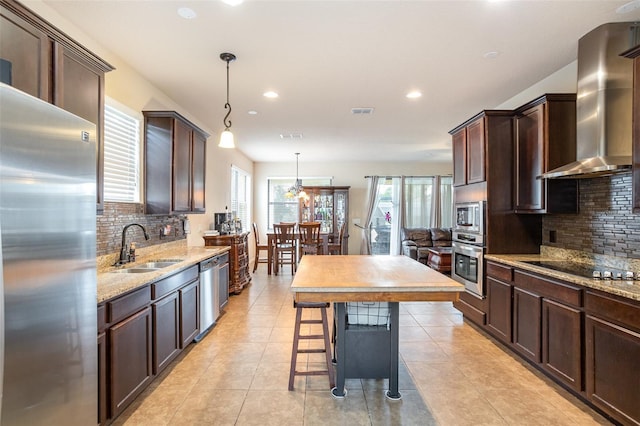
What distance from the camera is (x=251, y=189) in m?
8.46

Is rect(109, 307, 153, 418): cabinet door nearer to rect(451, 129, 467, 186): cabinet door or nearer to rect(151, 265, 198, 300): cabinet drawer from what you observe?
rect(151, 265, 198, 300): cabinet drawer

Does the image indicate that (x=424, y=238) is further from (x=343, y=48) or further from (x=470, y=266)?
(x=343, y=48)

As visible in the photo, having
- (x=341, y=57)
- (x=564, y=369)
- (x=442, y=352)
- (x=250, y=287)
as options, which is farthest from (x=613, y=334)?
(x=250, y=287)

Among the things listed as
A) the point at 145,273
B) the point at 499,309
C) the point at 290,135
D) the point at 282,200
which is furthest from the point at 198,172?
the point at 282,200

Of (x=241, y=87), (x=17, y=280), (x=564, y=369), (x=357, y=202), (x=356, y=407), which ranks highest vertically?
(x=241, y=87)

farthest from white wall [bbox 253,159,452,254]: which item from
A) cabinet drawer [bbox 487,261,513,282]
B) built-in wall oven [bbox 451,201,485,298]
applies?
cabinet drawer [bbox 487,261,513,282]

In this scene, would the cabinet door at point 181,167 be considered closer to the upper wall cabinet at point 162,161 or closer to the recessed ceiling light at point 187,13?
the upper wall cabinet at point 162,161

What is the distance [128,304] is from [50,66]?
4.73 feet

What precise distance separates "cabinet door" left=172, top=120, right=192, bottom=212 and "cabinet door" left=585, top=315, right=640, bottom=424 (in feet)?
11.9

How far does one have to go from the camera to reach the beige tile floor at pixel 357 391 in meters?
2.15

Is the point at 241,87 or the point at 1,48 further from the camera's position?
the point at 241,87

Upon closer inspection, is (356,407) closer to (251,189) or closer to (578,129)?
(578,129)

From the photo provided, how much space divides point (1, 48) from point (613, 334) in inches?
143

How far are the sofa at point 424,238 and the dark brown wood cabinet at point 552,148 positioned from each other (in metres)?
4.46
